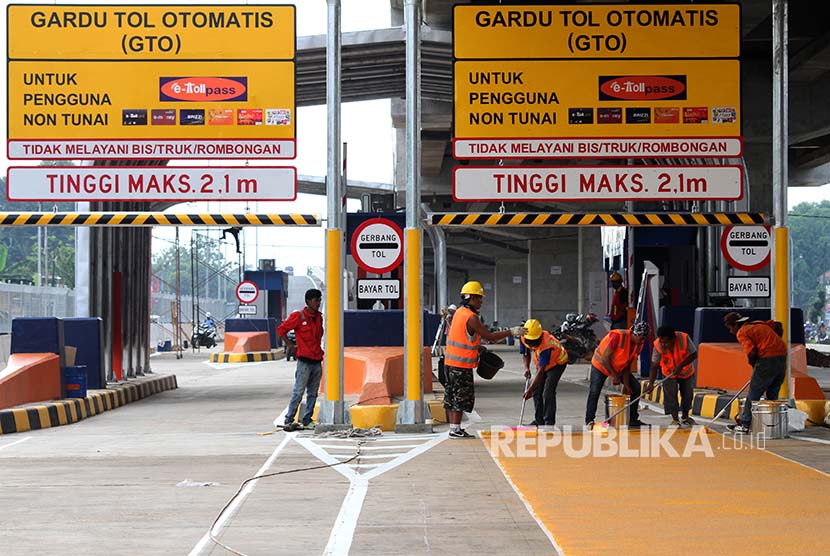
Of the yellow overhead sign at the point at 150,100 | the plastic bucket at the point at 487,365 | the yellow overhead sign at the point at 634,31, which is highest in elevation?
the yellow overhead sign at the point at 634,31

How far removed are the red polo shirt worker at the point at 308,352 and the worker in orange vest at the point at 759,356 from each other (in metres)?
4.98

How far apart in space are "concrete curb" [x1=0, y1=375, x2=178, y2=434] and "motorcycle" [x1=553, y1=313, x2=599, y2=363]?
44.5ft

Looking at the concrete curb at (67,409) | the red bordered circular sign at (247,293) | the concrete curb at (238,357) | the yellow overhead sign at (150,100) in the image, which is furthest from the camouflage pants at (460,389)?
the red bordered circular sign at (247,293)

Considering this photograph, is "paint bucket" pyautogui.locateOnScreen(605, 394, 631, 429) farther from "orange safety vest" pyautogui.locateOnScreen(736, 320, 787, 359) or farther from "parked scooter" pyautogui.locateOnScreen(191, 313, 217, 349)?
"parked scooter" pyautogui.locateOnScreen(191, 313, 217, 349)

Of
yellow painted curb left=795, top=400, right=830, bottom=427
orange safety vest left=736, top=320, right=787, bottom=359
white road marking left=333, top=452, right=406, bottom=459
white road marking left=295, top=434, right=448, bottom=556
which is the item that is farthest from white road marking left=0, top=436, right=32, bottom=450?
yellow painted curb left=795, top=400, right=830, bottom=427

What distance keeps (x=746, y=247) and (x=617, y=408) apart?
10.8 feet

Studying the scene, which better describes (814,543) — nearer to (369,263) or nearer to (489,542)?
(489,542)

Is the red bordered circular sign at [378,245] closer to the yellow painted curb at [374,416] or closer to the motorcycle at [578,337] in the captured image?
the yellow painted curb at [374,416]

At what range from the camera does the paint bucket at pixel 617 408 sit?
51.6 feet

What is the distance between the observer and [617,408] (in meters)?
15.8

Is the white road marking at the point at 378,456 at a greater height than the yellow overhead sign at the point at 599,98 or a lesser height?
lesser

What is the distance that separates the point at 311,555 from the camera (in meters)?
7.68

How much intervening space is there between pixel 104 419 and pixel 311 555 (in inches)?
479

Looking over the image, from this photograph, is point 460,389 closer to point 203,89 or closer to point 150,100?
point 203,89
